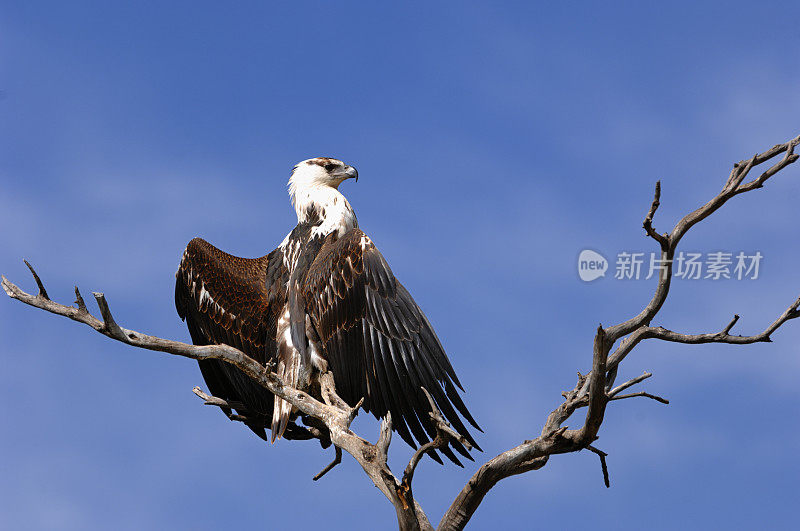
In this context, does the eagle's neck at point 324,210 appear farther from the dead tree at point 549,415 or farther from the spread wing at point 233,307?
the dead tree at point 549,415

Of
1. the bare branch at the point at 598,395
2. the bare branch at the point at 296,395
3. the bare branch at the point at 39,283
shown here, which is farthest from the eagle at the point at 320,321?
the bare branch at the point at 39,283

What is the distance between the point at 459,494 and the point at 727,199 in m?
2.63

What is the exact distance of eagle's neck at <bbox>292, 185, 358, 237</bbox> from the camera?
26.2 feet

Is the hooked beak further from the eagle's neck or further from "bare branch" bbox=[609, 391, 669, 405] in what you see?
"bare branch" bbox=[609, 391, 669, 405]

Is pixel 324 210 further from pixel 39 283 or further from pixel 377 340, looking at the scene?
pixel 39 283

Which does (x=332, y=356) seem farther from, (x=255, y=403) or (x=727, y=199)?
(x=727, y=199)

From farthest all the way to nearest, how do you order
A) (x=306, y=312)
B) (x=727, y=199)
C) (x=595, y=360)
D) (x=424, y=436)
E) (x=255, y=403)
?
(x=255, y=403) < (x=306, y=312) < (x=424, y=436) < (x=727, y=199) < (x=595, y=360)

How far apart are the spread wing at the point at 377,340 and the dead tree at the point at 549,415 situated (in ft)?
1.84

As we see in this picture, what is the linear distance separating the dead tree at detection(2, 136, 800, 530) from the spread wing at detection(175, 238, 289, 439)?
1578 millimetres

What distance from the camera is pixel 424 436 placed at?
A: 675 cm

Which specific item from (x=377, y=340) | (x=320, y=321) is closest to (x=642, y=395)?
(x=377, y=340)

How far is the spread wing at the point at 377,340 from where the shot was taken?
677 centimetres

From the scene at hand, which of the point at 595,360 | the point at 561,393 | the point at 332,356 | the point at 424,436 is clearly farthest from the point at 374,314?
the point at 595,360

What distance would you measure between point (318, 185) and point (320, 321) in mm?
2010
